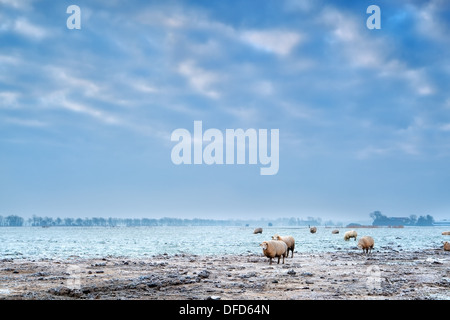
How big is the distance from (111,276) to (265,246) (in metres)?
9.81

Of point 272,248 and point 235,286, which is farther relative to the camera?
point 272,248

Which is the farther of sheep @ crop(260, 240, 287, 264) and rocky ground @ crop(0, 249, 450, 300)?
sheep @ crop(260, 240, 287, 264)

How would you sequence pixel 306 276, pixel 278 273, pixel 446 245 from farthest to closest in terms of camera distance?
pixel 446 245
pixel 278 273
pixel 306 276

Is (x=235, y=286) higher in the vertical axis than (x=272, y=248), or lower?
lower

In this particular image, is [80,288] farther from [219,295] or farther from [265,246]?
[265,246]

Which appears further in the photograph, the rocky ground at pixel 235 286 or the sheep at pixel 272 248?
the sheep at pixel 272 248
